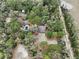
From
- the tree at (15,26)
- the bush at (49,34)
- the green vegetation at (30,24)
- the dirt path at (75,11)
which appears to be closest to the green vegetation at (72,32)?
the green vegetation at (30,24)

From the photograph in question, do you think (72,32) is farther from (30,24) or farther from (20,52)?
(20,52)

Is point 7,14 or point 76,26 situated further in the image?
point 76,26

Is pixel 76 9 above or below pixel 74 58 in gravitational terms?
above


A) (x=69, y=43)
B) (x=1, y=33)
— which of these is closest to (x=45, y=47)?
(x=69, y=43)

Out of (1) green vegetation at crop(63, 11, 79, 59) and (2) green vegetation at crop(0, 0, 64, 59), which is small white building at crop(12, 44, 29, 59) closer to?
(2) green vegetation at crop(0, 0, 64, 59)

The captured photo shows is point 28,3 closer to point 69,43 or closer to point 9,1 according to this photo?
point 9,1

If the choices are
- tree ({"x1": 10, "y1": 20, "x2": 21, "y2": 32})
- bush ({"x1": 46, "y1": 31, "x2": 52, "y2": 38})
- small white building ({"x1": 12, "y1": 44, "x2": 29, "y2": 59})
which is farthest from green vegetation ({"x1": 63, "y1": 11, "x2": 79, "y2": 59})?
tree ({"x1": 10, "y1": 20, "x2": 21, "y2": 32})

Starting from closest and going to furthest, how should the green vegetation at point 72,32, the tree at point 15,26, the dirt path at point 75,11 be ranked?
the tree at point 15,26
the green vegetation at point 72,32
the dirt path at point 75,11

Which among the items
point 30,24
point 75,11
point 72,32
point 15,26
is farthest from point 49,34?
point 75,11

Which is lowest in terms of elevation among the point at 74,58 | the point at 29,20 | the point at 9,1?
the point at 74,58

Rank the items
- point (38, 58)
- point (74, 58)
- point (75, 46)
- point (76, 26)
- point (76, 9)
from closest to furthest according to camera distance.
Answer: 1. point (38, 58)
2. point (74, 58)
3. point (75, 46)
4. point (76, 26)
5. point (76, 9)

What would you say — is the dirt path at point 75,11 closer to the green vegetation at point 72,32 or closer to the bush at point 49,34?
the green vegetation at point 72,32
